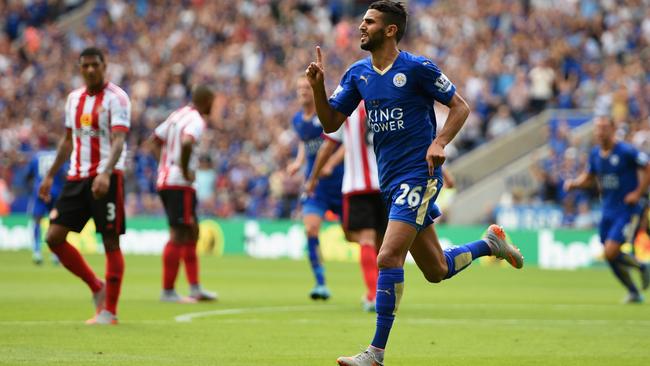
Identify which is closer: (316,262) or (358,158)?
(358,158)

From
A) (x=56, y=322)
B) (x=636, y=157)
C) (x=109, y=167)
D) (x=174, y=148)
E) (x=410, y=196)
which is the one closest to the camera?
(x=410, y=196)

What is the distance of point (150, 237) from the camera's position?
30656 millimetres

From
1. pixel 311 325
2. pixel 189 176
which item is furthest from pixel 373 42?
pixel 189 176

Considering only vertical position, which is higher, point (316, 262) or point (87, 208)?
point (87, 208)

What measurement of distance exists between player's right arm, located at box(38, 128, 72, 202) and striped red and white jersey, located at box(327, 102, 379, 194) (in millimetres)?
3367

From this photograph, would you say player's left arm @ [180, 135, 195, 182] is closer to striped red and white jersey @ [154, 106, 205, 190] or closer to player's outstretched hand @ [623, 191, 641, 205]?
striped red and white jersey @ [154, 106, 205, 190]

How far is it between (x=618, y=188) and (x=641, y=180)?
0.42m

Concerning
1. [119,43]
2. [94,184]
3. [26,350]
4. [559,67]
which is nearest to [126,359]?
[26,350]

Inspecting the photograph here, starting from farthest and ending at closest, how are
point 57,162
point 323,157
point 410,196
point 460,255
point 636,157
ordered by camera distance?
point 636,157 → point 323,157 → point 57,162 → point 460,255 → point 410,196

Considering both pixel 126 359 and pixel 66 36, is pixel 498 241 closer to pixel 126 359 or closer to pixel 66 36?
pixel 126 359

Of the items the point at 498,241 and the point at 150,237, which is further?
the point at 150,237

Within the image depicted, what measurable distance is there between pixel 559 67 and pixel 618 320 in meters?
18.9

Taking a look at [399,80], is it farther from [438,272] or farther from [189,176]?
[189,176]

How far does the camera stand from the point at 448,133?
28.2 ft
